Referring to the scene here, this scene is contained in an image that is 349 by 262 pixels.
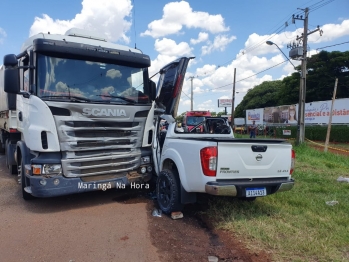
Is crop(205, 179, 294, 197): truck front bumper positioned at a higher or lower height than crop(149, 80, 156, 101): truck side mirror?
lower

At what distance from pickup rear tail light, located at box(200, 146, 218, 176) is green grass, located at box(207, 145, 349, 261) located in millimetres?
923

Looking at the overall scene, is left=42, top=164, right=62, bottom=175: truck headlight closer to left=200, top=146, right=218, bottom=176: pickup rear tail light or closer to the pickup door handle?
left=200, top=146, right=218, bottom=176: pickup rear tail light

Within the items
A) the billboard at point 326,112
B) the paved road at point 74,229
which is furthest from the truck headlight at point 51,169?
the billboard at point 326,112

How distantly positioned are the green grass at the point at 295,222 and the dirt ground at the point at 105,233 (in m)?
0.26

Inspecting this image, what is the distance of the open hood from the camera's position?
19.6 ft

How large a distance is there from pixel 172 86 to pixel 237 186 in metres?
2.70

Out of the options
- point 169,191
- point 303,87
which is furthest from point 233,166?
point 303,87

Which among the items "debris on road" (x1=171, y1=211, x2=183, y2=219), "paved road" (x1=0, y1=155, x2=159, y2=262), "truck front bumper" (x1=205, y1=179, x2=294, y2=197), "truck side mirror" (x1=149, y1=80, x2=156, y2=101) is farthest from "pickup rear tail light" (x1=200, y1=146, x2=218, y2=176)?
"truck side mirror" (x1=149, y1=80, x2=156, y2=101)

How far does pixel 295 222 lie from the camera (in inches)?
177

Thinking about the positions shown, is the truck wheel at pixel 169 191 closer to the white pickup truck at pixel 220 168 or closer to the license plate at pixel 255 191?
the white pickup truck at pixel 220 168

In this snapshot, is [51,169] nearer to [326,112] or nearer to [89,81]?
[89,81]

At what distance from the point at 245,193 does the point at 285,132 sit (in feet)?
87.4

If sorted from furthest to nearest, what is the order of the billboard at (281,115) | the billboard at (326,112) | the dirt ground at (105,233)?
1. the billboard at (281,115)
2. the billboard at (326,112)
3. the dirt ground at (105,233)

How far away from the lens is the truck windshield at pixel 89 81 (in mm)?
4965
